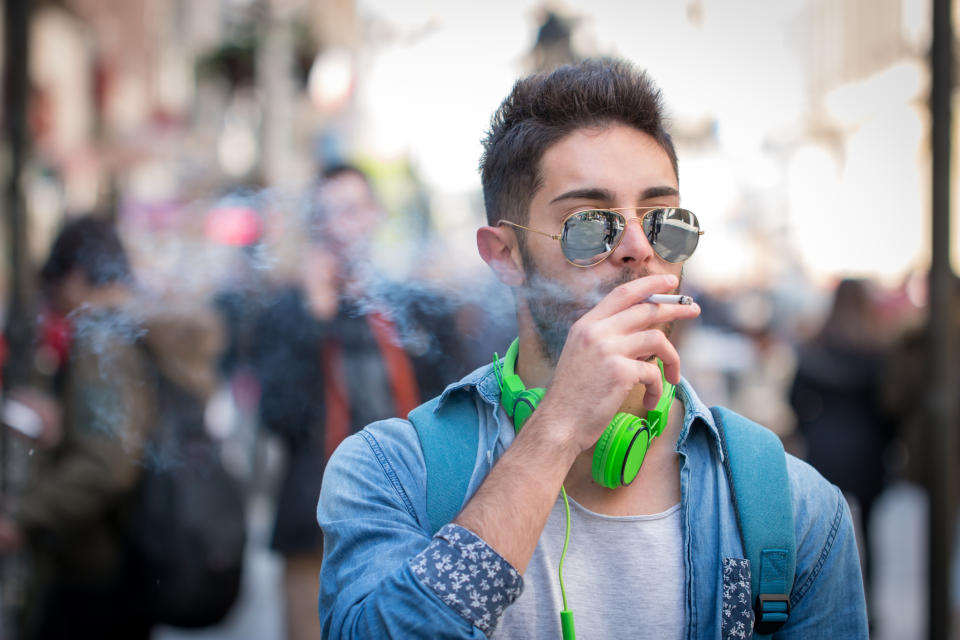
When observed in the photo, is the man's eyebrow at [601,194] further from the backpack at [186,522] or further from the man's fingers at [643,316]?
the backpack at [186,522]

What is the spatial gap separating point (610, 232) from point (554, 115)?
0.25 meters

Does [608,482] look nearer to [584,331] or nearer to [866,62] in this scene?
[584,331]

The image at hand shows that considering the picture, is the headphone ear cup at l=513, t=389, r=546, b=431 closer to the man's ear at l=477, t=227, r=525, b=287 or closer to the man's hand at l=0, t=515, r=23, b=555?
the man's ear at l=477, t=227, r=525, b=287

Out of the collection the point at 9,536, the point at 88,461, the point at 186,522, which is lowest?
the point at 9,536

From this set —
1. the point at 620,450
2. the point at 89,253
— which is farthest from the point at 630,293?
the point at 89,253

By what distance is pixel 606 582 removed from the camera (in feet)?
4.51

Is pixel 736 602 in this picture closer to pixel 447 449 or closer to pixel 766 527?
pixel 766 527

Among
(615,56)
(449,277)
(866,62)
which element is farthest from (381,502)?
(866,62)

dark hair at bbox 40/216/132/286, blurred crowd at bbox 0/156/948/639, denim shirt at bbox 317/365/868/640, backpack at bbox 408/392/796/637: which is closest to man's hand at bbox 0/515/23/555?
blurred crowd at bbox 0/156/948/639

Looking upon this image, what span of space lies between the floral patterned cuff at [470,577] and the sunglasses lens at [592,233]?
514 millimetres

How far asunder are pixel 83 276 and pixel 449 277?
1423 mm

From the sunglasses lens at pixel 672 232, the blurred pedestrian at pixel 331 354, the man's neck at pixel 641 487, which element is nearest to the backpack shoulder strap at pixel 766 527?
the man's neck at pixel 641 487

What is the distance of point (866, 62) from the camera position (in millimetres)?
2852

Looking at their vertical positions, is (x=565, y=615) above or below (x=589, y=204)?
below
